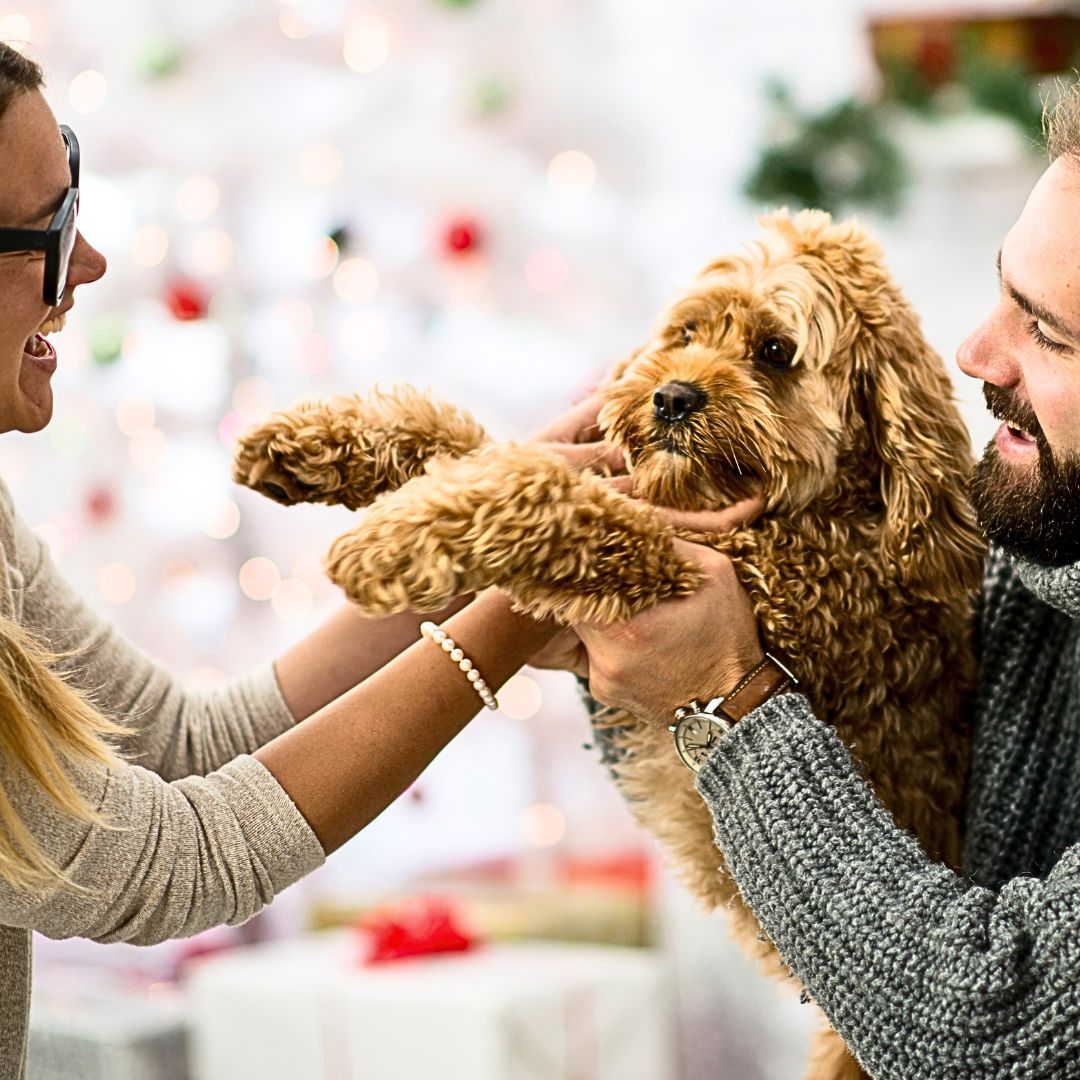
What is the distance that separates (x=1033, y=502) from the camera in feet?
4.15

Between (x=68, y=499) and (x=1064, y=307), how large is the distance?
139 inches

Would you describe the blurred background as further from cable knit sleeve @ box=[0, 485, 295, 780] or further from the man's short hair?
the man's short hair

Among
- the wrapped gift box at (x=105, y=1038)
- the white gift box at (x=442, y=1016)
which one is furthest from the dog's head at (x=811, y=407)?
the wrapped gift box at (x=105, y=1038)

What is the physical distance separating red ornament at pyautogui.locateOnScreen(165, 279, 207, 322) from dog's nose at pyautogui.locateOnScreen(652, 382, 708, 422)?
2.90 m

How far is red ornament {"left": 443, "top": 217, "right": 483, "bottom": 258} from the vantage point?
3662 millimetres

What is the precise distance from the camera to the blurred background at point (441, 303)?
9.91 feet

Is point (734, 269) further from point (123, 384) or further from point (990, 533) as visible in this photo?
point (123, 384)

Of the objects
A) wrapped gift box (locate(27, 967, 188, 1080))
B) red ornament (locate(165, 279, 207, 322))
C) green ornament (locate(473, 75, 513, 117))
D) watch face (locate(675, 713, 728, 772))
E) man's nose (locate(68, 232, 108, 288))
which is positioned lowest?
wrapped gift box (locate(27, 967, 188, 1080))

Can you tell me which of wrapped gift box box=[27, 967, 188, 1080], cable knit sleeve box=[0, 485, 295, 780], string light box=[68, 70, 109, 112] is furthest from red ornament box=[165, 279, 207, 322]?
cable knit sleeve box=[0, 485, 295, 780]

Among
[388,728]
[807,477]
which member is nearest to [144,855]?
[388,728]

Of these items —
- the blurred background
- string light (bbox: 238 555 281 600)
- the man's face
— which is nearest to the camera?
the man's face

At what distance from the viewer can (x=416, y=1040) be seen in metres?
2.93

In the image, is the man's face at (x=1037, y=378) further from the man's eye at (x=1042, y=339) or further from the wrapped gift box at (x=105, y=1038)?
the wrapped gift box at (x=105, y=1038)

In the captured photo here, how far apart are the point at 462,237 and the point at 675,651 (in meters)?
2.57
